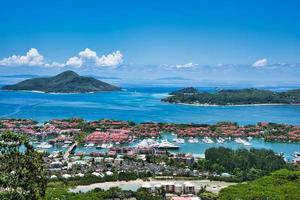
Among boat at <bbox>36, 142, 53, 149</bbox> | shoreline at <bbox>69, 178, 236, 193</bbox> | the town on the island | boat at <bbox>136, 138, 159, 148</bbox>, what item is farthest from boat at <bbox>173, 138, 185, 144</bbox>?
shoreline at <bbox>69, 178, 236, 193</bbox>

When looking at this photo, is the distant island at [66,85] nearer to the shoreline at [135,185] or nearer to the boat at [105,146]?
the boat at [105,146]

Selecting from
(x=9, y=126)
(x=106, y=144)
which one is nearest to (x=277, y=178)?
(x=106, y=144)

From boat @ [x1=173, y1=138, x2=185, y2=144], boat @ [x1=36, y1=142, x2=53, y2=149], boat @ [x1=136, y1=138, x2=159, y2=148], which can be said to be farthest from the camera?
boat @ [x1=173, y1=138, x2=185, y2=144]

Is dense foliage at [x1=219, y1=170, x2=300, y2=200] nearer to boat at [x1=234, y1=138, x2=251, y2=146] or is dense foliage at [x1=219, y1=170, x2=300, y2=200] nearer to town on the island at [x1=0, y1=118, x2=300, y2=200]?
town on the island at [x1=0, y1=118, x2=300, y2=200]

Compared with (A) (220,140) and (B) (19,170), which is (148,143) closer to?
(A) (220,140)

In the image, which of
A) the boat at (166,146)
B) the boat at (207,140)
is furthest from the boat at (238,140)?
the boat at (166,146)

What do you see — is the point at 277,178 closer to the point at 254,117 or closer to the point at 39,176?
the point at 39,176

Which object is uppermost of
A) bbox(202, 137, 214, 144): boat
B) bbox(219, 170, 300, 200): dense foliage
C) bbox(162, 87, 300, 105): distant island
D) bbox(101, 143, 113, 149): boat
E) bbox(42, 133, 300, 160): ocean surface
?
bbox(162, 87, 300, 105): distant island

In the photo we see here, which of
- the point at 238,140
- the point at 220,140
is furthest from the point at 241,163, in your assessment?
the point at 238,140
